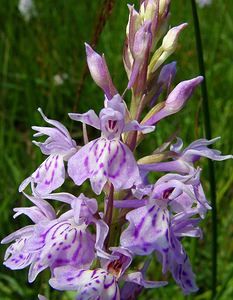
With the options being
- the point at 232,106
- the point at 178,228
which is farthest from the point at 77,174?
the point at 232,106

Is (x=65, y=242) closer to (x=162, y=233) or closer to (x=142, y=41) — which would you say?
(x=162, y=233)

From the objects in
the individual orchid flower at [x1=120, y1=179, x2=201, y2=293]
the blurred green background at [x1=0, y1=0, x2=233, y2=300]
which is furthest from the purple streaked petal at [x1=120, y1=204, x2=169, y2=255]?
the blurred green background at [x1=0, y1=0, x2=233, y2=300]

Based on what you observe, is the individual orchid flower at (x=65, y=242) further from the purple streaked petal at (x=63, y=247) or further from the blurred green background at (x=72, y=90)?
the blurred green background at (x=72, y=90)

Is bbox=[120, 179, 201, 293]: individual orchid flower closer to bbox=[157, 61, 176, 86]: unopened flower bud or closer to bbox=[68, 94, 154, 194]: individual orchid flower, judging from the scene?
bbox=[68, 94, 154, 194]: individual orchid flower

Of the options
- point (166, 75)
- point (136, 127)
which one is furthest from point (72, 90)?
point (136, 127)

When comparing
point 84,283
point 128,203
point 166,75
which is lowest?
point 84,283
